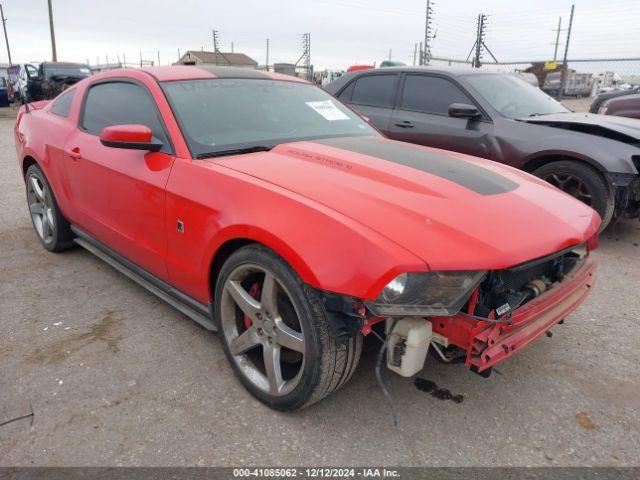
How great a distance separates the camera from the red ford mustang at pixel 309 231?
68.7 inches

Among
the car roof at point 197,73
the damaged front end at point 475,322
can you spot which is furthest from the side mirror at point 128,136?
the damaged front end at point 475,322

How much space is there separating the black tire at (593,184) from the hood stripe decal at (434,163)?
2255 millimetres

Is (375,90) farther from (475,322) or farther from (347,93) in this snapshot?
(475,322)

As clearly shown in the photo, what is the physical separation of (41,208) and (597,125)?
508 cm

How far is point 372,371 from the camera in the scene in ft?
8.02

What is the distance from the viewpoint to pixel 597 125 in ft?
14.6

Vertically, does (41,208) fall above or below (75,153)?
below

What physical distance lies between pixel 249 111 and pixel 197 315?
1.24m

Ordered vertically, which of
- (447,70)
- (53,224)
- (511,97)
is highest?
(447,70)

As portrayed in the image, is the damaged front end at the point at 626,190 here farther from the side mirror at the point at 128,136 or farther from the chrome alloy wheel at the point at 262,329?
the side mirror at the point at 128,136

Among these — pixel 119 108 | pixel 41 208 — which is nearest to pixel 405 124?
pixel 119 108

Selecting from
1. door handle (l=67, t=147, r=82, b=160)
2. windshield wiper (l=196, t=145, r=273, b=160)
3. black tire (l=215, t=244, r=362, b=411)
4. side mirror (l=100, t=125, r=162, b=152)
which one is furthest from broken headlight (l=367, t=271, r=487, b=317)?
door handle (l=67, t=147, r=82, b=160)

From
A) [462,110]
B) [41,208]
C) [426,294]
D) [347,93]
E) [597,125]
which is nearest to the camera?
[426,294]

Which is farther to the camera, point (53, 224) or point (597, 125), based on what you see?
point (597, 125)
